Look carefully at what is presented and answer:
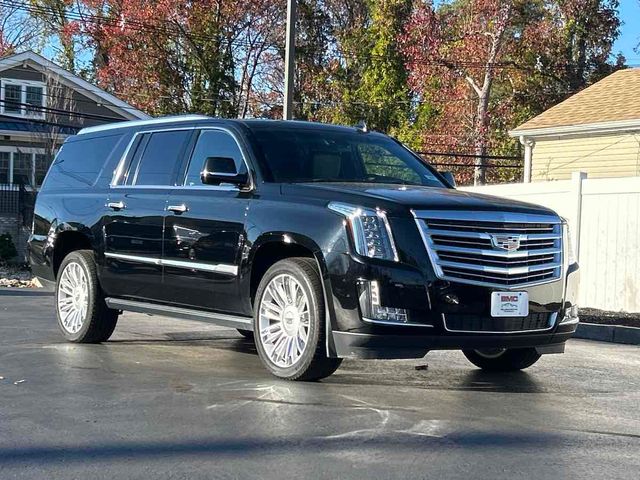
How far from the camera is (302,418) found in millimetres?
5648

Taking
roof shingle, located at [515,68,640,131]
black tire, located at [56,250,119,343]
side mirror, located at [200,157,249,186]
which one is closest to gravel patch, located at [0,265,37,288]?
black tire, located at [56,250,119,343]

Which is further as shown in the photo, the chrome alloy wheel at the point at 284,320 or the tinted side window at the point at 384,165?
the tinted side window at the point at 384,165

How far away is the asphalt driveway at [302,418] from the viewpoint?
4710mm

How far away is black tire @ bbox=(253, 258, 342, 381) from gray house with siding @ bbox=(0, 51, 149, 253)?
2715cm

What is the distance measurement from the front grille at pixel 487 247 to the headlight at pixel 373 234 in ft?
0.75

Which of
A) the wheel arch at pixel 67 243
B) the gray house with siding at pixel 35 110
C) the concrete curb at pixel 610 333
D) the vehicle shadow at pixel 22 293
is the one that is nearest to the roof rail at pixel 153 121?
the wheel arch at pixel 67 243

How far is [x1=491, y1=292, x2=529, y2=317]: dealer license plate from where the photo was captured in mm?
6379

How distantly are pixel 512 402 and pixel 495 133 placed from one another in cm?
3061

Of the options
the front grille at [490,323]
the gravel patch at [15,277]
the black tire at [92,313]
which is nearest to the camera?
the front grille at [490,323]

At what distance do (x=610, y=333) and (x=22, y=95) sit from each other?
2792 cm

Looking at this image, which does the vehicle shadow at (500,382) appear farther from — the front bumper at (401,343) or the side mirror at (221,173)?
the side mirror at (221,173)

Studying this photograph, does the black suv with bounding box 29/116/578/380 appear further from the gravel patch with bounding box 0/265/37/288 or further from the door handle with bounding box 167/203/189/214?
the gravel patch with bounding box 0/265/37/288

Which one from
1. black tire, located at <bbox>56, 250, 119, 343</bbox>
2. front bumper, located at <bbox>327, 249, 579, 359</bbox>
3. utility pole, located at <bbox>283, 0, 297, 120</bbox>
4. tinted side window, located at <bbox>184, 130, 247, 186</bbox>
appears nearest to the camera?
front bumper, located at <bbox>327, 249, 579, 359</bbox>

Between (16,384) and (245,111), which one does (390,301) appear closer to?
(16,384)
